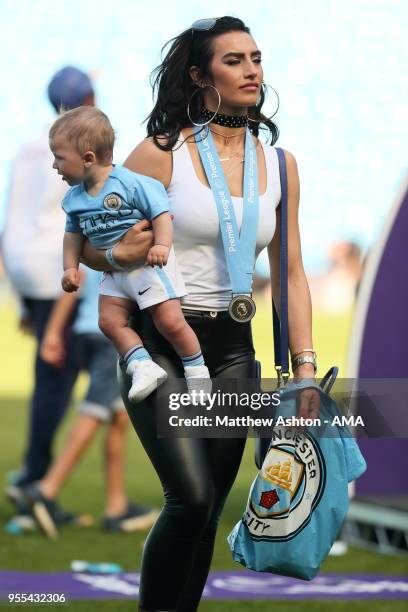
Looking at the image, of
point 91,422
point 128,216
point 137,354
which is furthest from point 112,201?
point 91,422

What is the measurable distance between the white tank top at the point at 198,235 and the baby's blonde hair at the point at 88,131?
239 mm

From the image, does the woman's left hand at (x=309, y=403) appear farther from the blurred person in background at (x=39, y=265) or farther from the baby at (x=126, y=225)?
the blurred person in background at (x=39, y=265)

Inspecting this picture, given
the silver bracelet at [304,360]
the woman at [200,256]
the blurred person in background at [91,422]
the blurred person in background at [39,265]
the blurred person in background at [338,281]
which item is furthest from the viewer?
the blurred person in background at [338,281]

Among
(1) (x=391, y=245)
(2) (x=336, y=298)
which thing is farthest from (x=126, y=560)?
(2) (x=336, y=298)

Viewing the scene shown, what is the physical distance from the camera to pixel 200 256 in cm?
432

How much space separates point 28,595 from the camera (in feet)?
19.2

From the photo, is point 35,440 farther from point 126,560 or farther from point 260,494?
point 260,494

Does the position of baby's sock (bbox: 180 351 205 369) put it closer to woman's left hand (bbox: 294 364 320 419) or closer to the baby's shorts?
the baby's shorts

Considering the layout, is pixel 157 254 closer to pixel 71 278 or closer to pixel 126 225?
pixel 126 225

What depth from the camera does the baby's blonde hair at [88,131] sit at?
415 cm

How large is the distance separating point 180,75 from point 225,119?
208 millimetres

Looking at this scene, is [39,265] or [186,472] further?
[39,265]

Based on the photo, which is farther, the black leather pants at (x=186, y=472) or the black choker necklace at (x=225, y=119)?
the black choker necklace at (x=225, y=119)

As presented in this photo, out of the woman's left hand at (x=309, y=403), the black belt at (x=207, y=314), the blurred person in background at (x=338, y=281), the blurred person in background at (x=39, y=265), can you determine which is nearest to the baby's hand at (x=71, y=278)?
the black belt at (x=207, y=314)
